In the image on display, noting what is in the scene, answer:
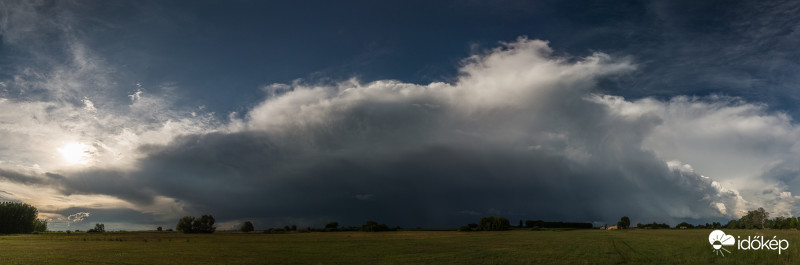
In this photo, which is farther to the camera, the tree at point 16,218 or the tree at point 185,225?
the tree at point 16,218

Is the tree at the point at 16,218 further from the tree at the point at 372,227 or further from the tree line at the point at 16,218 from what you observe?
the tree at the point at 372,227

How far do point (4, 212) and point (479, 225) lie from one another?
20389cm

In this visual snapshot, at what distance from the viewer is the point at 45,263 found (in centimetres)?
4162

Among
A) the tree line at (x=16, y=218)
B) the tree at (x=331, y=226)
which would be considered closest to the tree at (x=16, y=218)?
the tree line at (x=16, y=218)

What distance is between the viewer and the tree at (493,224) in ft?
614

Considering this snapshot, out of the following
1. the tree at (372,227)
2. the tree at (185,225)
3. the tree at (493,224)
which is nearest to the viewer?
the tree at (185,225)

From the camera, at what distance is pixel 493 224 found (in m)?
190

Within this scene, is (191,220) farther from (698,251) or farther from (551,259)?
(698,251)

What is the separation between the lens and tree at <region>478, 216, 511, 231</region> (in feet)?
614

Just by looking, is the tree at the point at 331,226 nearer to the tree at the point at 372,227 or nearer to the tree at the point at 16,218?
the tree at the point at 372,227

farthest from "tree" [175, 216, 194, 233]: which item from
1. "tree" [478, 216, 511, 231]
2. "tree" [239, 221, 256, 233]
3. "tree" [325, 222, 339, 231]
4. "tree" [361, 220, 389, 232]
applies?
"tree" [478, 216, 511, 231]

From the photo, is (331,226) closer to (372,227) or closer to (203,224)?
(372,227)

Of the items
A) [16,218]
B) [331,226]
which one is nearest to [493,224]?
[331,226]

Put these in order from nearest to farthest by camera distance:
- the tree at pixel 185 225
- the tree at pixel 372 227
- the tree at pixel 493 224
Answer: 1. the tree at pixel 185 225
2. the tree at pixel 372 227
3. the tree at pixel 493 224
